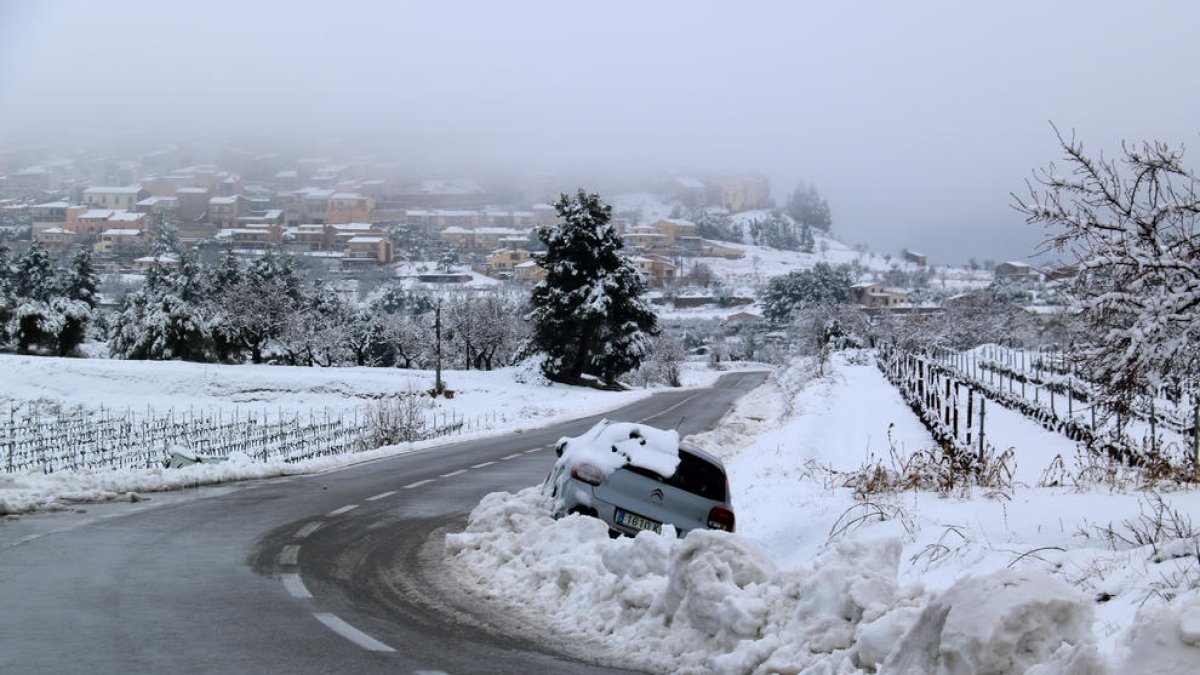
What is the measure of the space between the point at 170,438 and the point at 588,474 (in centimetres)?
2864

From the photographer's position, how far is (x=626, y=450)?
36.0 ft

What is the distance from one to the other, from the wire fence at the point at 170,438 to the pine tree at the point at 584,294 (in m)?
17.0

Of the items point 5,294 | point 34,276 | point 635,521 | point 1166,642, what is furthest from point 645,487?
point 34,276

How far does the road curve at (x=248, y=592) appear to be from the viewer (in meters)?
6.38

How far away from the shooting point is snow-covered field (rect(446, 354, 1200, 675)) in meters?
4.66

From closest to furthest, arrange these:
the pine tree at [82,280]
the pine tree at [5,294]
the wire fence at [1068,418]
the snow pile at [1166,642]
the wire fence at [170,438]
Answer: the snow pile at [1166,642], the wire fence at [1068,418], the wire fence at [170,438], the pine tree at [5,294], the pine tree at [82,280]

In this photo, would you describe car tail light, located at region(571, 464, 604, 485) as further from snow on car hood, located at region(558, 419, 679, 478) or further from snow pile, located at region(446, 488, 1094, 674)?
snow pile, located at region(446, 488, 1094, 674)

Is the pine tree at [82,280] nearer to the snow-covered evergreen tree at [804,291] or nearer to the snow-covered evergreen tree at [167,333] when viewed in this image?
the snow-covered evergreen tree at [167,333]

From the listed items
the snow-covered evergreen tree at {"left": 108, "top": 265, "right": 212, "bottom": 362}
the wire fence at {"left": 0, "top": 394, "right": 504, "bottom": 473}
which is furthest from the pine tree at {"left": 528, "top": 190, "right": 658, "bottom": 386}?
the snow-covered evergreen tree at {"left": 108, "top": 265, "right": 212, "bottom": 362}

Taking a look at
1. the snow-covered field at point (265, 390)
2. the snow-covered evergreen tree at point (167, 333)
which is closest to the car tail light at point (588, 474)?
the snow-covered field at point (265, 390)

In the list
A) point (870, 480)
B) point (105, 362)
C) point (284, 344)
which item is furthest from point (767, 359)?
point (870, 480)

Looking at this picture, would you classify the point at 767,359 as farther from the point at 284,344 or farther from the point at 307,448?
the point at 307,448

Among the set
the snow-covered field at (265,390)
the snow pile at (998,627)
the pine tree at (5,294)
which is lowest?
the snow-covered field at (265,390)

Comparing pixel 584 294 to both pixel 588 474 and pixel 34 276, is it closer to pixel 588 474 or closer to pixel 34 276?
pixel 588 474
